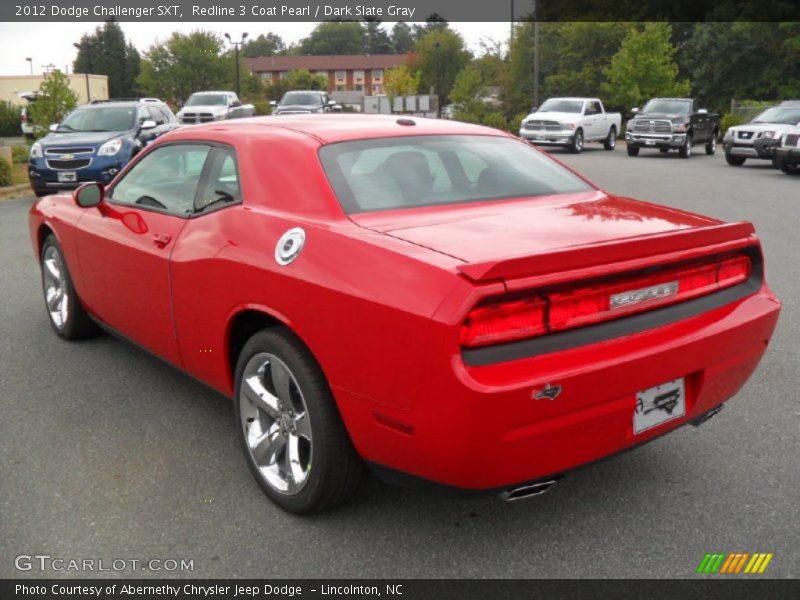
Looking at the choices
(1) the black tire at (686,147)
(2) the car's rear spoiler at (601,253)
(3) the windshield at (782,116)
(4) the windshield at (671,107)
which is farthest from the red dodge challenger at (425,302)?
(4) the windshield at (671,107)

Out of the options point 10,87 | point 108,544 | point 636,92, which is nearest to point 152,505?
point 108,544

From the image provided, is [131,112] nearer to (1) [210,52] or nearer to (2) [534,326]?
(2) [534,326]

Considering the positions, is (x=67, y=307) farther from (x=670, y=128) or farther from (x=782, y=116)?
(x=670, y=128)

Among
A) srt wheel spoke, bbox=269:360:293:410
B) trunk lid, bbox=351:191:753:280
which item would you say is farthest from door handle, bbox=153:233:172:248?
trunk lid, bbox=351:191:753:280

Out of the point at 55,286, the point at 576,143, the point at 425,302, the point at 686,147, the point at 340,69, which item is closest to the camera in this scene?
the point at 425,302

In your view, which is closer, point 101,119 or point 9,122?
point 101,119

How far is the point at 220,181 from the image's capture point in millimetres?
3953

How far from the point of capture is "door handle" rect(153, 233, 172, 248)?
4.07m

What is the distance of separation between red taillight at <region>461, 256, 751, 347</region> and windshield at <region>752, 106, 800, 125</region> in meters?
21.3

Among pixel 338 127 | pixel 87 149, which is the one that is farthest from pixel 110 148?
pixel 338 127

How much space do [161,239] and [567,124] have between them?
26.6 m

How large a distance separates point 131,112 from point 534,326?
575 inches

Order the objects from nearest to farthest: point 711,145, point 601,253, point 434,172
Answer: point 601,253 → point 434,172 → point 711,145
